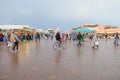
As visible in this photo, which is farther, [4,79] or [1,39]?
[1,39]

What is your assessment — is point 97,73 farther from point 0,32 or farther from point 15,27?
point 0,32

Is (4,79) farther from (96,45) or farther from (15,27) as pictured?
(15,27)

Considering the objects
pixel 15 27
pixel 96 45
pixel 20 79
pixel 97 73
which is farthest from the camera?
pixel 15 27

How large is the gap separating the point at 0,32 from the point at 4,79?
31.4 m

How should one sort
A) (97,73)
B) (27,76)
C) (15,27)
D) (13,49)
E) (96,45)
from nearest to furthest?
(27,76) → (97,73) → (13,49) → (96,45) → (15,27)

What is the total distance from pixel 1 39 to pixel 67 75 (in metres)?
31.5

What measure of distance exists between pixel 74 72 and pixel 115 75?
1359 millimetres

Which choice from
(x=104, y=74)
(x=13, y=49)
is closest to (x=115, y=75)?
(x=104, y=74)

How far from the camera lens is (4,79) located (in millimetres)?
7277

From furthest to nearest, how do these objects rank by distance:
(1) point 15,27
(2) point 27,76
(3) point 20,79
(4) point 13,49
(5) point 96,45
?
(1) point 15,27 → (5) point 96,45 → (4) point 13,49 → (2) point 27,76 → (3) point 20,79

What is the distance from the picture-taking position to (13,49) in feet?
57.8

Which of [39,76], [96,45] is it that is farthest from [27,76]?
[96,45]

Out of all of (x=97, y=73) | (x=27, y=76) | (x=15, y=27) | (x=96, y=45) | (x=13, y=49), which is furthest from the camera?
(x=15, y=27)

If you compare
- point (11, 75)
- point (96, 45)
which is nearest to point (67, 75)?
point (11, 75)
